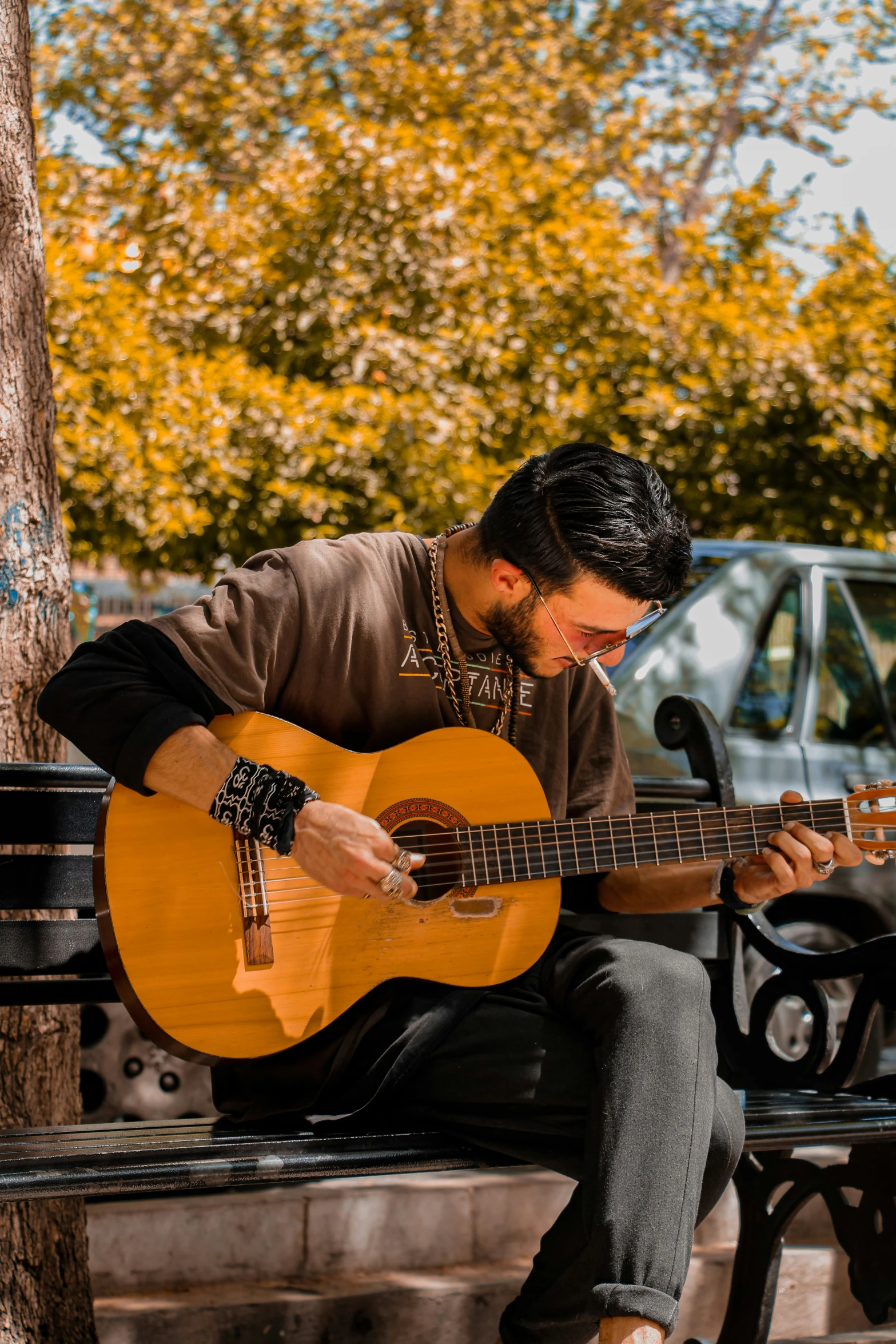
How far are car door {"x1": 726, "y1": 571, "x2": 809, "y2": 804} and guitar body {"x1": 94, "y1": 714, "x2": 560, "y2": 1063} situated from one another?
78.5 inches

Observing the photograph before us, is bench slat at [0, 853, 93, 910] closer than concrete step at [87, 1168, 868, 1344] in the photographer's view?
Yes

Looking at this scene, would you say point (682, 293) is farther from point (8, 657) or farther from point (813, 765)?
point (8, 657)

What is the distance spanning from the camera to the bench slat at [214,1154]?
1890mm

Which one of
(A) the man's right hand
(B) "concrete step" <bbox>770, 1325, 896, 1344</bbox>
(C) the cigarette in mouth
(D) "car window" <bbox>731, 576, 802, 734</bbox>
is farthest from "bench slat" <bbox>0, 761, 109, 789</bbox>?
(D) "car window" <bbox>731, 576, 802, 734</bbox>

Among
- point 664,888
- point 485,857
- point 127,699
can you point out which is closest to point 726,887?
point 664,888

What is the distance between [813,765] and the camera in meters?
4.45

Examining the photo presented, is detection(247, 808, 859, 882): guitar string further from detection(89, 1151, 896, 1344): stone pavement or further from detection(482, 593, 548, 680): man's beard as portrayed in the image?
detection(89, 1151, 896, 1344): stone pavement

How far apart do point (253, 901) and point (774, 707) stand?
A: 2806 mm

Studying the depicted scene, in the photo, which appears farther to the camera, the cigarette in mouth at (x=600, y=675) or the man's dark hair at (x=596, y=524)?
the cigarette in mouth at (x=600, y=675)

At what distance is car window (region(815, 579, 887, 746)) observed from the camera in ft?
15.1

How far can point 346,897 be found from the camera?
2232 millimetres

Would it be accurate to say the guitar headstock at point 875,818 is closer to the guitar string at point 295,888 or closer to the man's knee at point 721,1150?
the man's knee at point 721,1150

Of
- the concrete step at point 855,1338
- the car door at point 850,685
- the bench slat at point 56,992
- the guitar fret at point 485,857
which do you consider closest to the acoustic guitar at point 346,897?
the guitar fret at point 485,857

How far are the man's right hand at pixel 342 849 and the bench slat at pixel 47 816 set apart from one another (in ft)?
1.64
